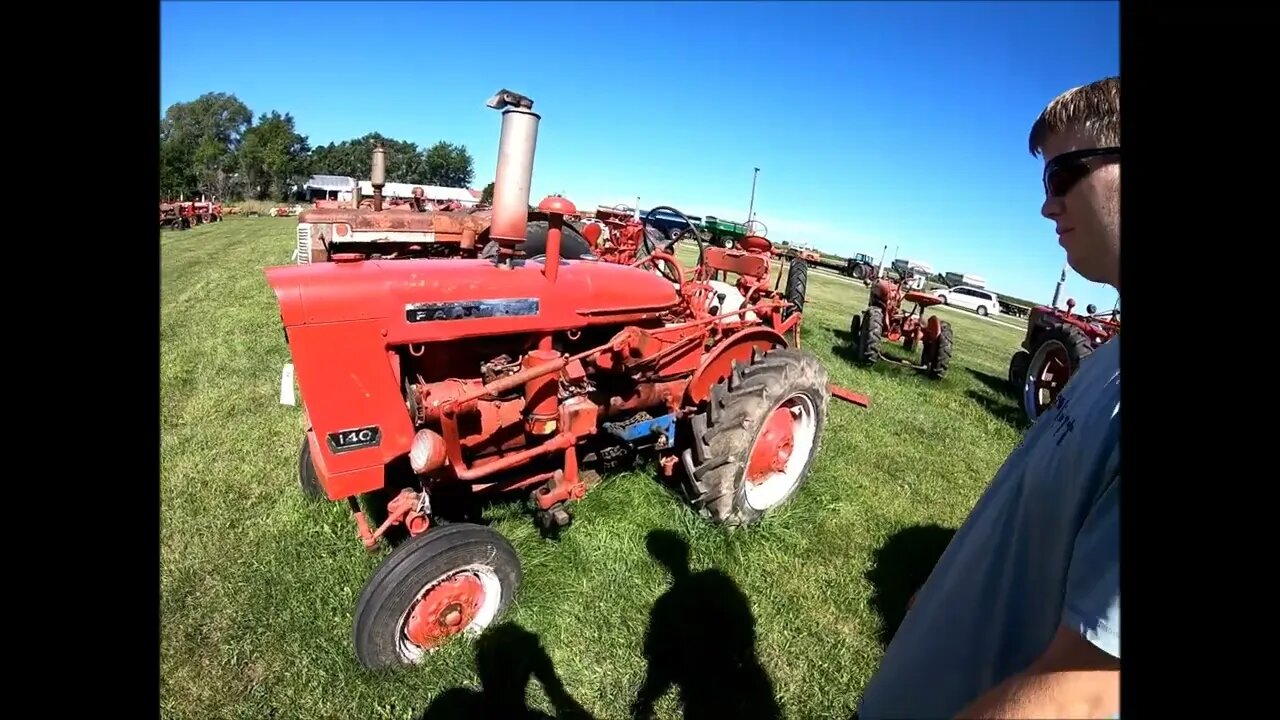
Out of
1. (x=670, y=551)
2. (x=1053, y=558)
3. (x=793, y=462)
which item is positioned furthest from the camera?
(x=793, y=462)

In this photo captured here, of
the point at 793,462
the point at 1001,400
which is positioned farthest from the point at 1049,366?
the point at 793,462

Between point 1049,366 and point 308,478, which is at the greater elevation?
point 1049,366

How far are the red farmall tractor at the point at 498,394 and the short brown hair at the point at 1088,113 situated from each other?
1.88 metres

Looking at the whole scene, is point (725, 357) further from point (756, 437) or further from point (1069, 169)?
point (1069, 169)

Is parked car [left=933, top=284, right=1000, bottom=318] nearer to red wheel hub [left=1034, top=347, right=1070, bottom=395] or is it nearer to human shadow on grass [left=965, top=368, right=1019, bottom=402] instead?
human shadow on grass [left=965, top=368, right=1019, bottom=402]

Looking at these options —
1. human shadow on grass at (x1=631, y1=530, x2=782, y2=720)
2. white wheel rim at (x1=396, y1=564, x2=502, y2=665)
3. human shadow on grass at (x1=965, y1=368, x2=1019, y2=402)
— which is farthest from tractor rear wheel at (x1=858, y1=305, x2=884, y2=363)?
white wheel rim at (x1=396, y1=564, x2=502, y2=665)

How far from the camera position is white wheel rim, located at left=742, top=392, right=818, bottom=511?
3967mm

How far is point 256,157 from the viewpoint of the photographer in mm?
51938

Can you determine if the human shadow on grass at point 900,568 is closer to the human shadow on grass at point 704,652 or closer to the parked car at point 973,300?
the human shadow on grass at point 704,652

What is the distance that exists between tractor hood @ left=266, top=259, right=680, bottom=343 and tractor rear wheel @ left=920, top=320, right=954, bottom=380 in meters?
6.37

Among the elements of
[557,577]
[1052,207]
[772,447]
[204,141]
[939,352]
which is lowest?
[557,577]

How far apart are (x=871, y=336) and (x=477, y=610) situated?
721 centimetres
